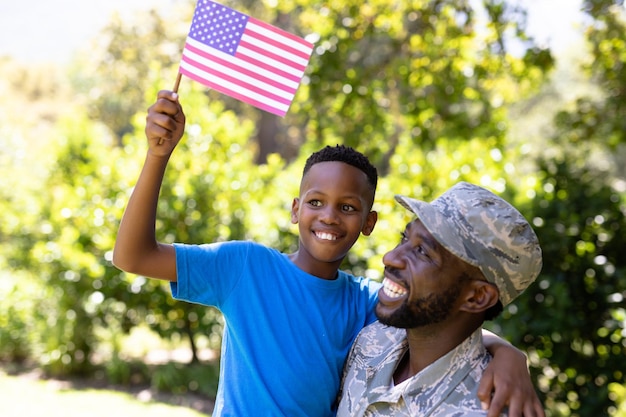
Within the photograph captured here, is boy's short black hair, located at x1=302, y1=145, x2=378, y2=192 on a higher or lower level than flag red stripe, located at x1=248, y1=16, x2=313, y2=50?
lower

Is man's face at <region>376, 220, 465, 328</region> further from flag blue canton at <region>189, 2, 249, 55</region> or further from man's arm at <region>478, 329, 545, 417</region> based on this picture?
flag blue canton at <region>189, 2, 249, 55</region>

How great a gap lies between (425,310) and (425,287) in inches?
2.9

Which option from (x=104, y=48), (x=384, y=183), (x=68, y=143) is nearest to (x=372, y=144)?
(x=384, y=183)

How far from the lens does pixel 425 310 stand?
2.31 m

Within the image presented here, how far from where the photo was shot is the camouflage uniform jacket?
88.7 inches

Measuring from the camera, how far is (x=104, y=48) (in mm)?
23281

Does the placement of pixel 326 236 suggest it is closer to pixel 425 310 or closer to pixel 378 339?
pixel 378 339

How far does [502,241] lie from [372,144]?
4.98 m

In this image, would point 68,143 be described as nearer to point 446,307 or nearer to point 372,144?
point 372,144

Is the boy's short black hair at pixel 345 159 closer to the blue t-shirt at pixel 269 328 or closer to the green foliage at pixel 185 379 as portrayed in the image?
the blue t-shirt at pixel 269 328

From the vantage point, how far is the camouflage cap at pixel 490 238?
2266 millimetres

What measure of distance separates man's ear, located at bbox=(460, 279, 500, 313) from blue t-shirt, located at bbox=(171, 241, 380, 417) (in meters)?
0.54

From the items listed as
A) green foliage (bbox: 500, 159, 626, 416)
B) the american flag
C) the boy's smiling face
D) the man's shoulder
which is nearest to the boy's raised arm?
the boy's smiling face

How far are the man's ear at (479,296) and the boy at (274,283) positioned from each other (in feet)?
0.74
